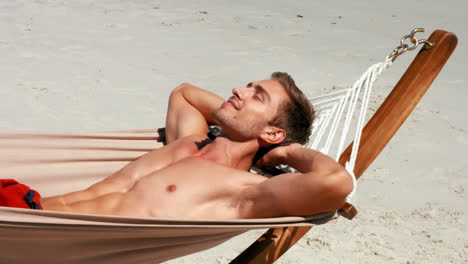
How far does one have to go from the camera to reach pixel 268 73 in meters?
5.87

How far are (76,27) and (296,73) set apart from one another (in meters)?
2.34

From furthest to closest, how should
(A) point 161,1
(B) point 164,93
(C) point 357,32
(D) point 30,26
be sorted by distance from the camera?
(A) point 161,1, (C) point 357,32, (D) point 30,26, (B) point 164,93

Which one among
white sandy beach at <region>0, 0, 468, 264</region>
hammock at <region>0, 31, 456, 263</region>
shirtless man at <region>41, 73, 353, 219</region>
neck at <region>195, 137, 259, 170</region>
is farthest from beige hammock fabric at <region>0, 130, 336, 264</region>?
white sandy beach at <region>0, 0, 468, 264</region>

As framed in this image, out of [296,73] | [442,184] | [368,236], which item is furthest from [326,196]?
[296,73]

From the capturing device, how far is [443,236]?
3.52 meters

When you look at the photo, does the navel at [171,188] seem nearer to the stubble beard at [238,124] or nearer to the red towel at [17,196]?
the stubble beard at [238,124]

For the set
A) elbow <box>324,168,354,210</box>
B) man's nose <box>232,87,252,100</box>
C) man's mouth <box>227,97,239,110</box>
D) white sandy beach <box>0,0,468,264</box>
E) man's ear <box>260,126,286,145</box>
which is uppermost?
man's nose <box>232,87,252,100</box>

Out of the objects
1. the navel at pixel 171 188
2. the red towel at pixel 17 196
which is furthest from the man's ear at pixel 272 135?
the red towel at pixel 17 196

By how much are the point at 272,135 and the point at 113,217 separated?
0.77m

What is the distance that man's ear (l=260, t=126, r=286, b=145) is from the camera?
239cm

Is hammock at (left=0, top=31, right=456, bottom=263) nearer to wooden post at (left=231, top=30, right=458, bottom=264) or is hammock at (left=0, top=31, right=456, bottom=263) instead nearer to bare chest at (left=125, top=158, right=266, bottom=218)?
wooden post at (left=231, top=30, right=458, bottom=264)

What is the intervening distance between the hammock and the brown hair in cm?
13

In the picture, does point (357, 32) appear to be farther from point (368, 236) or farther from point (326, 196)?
point (326, 196)

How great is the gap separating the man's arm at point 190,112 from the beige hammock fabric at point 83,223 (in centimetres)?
15
